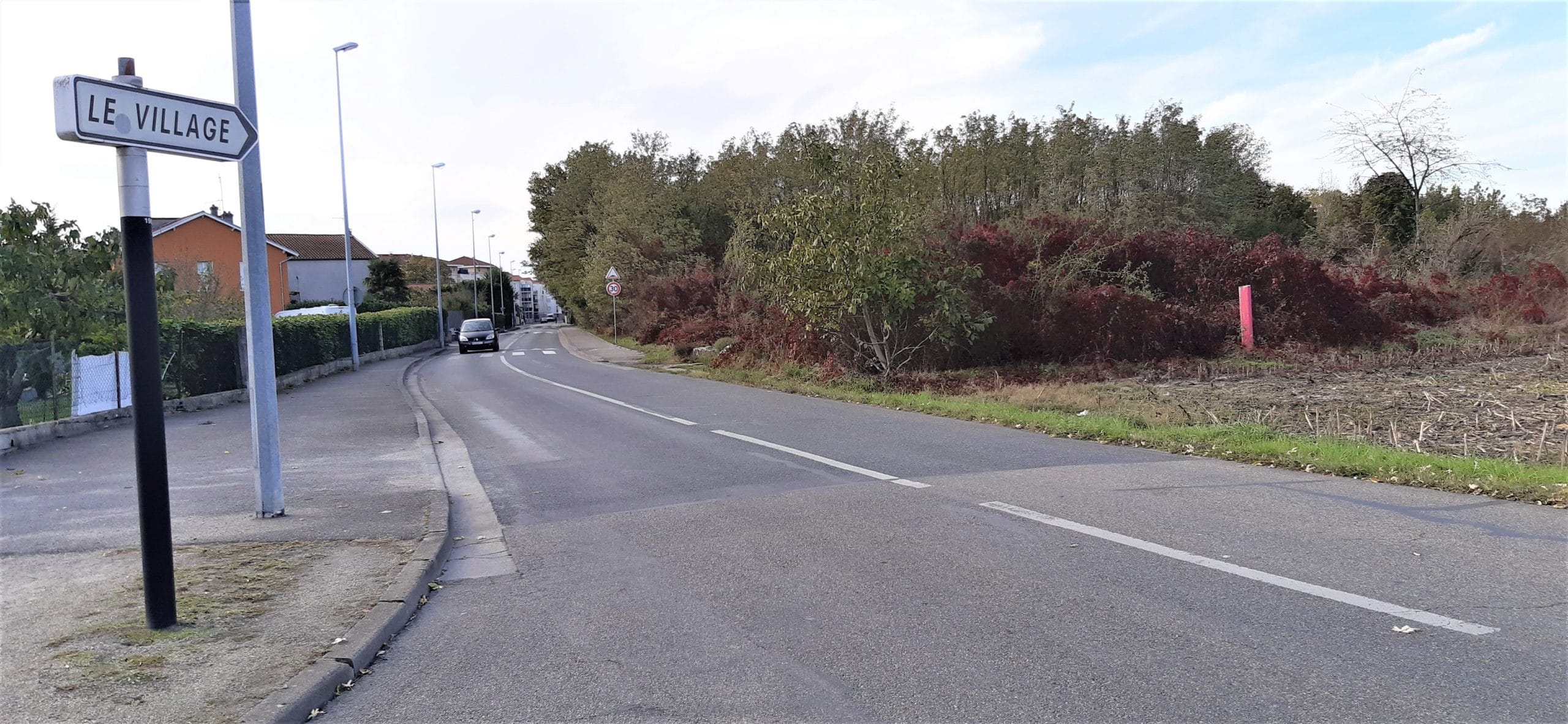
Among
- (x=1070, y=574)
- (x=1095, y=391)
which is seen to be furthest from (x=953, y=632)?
(x=1095, y=391)

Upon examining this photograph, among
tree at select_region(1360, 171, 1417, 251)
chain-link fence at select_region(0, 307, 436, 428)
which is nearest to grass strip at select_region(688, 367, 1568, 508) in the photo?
chain-link fence at select_region(0, 307, 436, 428)

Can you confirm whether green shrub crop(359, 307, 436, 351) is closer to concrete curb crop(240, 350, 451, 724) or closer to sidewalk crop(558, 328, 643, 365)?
sidewalk crop(558, 328, 643, 365)

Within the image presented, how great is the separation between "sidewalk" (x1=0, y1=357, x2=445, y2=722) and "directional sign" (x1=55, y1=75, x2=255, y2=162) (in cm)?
247

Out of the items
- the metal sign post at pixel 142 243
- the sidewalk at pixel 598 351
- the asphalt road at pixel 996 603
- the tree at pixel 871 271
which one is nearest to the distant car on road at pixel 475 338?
the sidewalk at pixel 598 351

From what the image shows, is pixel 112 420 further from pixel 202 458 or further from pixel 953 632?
pixel 953 632

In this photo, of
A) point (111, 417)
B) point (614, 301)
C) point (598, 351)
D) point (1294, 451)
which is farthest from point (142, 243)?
point (598, 351)

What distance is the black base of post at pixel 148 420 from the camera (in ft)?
15.2

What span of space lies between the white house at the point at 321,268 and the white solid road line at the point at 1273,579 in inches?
2973

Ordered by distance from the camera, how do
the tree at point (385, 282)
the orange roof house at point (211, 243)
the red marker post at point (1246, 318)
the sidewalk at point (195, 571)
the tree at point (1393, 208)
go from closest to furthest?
the sidewalk at point (195, 571), the red marker post at point (1246, 318), the tree at point (1393, 208), the orange roof house at point (211, 243), the tree at point (385, 282)

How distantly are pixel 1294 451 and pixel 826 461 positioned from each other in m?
4.64

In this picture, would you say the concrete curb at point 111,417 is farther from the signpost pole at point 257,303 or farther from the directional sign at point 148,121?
the directional sign at point 148,121

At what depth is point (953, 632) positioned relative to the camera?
4.77 meters

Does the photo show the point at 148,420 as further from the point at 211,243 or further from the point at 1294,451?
the point at 211,243

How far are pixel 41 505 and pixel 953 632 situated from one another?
27.4 ft
